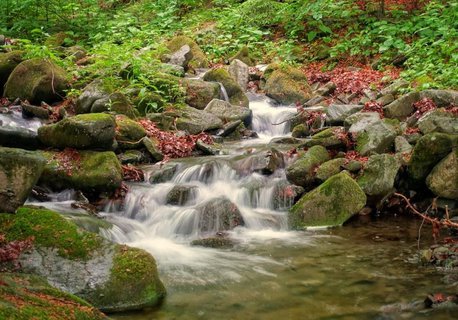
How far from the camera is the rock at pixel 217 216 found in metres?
7.53

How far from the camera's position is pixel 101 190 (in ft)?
26.5

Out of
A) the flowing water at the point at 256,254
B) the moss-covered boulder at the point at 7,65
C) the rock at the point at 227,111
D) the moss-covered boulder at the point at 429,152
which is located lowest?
the flowing water at the point at 256,254

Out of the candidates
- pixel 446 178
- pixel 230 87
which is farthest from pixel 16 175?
pixel 230 87

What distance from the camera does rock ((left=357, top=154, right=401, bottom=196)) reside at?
312 inches

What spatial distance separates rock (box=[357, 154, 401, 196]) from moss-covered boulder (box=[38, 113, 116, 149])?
4.53 metres

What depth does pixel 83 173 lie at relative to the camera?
802cm

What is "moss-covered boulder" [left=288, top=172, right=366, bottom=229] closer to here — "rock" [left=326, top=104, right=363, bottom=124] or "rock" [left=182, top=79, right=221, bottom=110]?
"rock" [left=326, top=104, right=363, bottom=124]

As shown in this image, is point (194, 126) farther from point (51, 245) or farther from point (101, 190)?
point (51, 245)

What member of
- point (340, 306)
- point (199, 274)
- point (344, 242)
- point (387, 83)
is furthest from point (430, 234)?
point (387, 83)

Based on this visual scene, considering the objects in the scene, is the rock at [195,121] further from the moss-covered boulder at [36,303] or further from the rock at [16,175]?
the moss-covered boulder at [36,303]

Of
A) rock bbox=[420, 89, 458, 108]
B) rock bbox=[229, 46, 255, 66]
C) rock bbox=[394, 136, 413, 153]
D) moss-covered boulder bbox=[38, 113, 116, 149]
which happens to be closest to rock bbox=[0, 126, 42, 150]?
moss-covered boulder bbox=[38, 113, 116, 149]

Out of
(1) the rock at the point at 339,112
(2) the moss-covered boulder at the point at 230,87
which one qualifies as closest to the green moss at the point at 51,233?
(1) the rock at the point at 339,112

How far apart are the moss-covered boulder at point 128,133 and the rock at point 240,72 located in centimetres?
548

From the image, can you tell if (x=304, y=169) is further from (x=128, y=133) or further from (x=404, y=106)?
(x=128, y=133)
